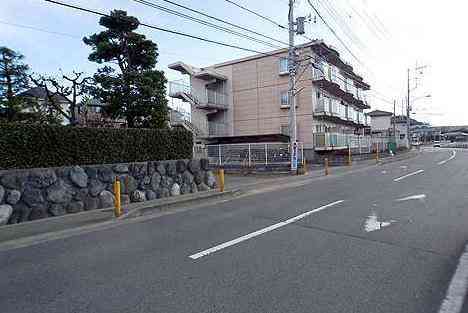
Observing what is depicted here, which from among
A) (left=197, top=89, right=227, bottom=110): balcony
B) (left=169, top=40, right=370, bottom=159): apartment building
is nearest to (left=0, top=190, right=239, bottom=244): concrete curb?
(left=169, top=40, right=370, bottom=159): apartment building

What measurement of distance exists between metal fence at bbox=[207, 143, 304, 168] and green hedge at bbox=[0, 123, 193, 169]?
30.4ft

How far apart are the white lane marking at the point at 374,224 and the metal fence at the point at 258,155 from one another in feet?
41.8

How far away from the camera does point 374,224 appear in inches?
265

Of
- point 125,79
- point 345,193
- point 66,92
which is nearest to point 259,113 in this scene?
point 125,79

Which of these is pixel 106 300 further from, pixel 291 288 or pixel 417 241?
pixel 417 241

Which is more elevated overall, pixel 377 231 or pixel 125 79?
pixel 125 79

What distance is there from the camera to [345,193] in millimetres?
11164

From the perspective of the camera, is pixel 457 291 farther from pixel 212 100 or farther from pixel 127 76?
pixel 212 100

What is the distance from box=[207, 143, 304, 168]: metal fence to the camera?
68.4 feet

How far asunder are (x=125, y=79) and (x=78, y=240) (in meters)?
12.4

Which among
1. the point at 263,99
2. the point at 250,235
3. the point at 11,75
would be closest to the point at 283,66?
the point at 263,99

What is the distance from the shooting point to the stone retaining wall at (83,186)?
7840mm

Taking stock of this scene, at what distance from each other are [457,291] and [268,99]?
88.6 ft

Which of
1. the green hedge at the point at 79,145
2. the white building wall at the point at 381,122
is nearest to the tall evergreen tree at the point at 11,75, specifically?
the green hedge at the point at 79,145
